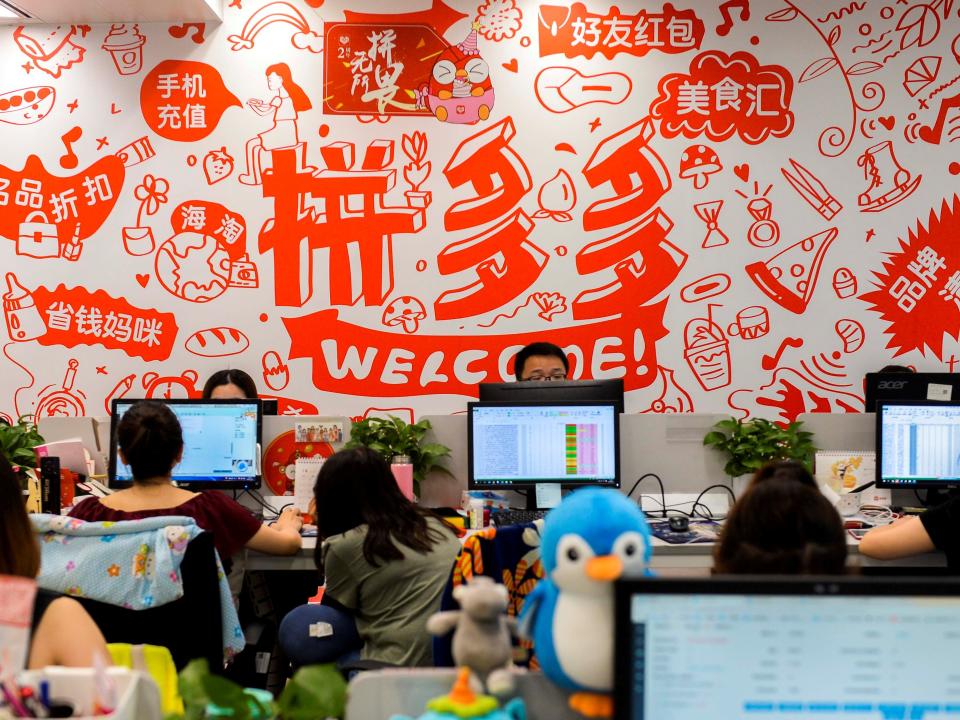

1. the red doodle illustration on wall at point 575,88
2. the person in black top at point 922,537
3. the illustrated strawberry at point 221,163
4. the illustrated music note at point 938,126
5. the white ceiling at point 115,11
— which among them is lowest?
the person in black top at point 922,537

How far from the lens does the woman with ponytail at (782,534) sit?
1303mm

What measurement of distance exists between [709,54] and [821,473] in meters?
2.43

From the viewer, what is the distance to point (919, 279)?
477 centimetres

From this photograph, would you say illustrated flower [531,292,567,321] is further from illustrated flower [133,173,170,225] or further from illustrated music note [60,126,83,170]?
illustrated music note [60,126,83,170]

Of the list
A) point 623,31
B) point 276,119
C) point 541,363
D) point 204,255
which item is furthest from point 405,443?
point 623,31

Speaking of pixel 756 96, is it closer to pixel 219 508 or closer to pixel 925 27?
pixel 925 27

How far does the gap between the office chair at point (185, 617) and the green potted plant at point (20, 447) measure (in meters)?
1.46

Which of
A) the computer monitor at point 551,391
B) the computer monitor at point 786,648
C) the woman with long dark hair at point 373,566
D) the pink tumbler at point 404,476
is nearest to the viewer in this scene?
the computer monitor at point 786,648

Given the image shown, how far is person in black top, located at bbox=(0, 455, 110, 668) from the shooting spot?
130cm

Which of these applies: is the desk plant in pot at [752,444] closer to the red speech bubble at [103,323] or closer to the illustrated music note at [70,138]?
the red speech bubble at [103,323]

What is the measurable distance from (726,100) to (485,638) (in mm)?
4290

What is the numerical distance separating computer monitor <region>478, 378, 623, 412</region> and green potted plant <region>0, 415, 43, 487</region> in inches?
66.4

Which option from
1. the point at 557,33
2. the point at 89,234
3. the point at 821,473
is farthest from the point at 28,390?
the point at 821,473

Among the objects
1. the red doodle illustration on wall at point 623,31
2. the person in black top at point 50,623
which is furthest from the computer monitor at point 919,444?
the person in black top at point 50,623
